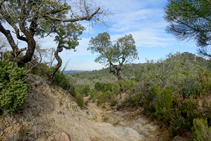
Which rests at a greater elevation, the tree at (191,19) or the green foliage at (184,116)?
the tree at (191,19)

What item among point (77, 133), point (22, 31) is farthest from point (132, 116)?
point (22, 31)

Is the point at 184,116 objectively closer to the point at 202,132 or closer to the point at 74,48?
the point at 202,132

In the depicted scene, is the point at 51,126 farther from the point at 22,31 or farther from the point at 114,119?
the point at 114,119

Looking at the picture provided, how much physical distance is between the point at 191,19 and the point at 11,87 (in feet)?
19.9

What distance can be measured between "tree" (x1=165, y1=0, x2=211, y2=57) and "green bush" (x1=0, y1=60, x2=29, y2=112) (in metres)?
4.88

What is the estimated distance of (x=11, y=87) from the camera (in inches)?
136

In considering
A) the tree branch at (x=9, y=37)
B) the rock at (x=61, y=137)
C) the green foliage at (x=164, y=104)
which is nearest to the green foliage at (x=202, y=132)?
the green foliage at (x=164, y=104)

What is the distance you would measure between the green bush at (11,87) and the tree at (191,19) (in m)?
4.88

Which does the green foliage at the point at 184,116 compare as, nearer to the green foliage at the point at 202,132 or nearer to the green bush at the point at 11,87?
the green foliage at the point at 202,132

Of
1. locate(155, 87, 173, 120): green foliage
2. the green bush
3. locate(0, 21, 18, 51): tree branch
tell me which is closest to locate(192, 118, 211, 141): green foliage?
locate(155, 87, 173, 120): green foliage

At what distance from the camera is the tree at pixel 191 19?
4.37 m

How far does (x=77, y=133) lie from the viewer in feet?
14.9

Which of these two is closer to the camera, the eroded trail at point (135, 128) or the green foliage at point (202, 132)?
the green foliage at point (202, 132)

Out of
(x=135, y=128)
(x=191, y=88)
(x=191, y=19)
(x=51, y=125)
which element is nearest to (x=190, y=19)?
→ (x=191, y=19)
